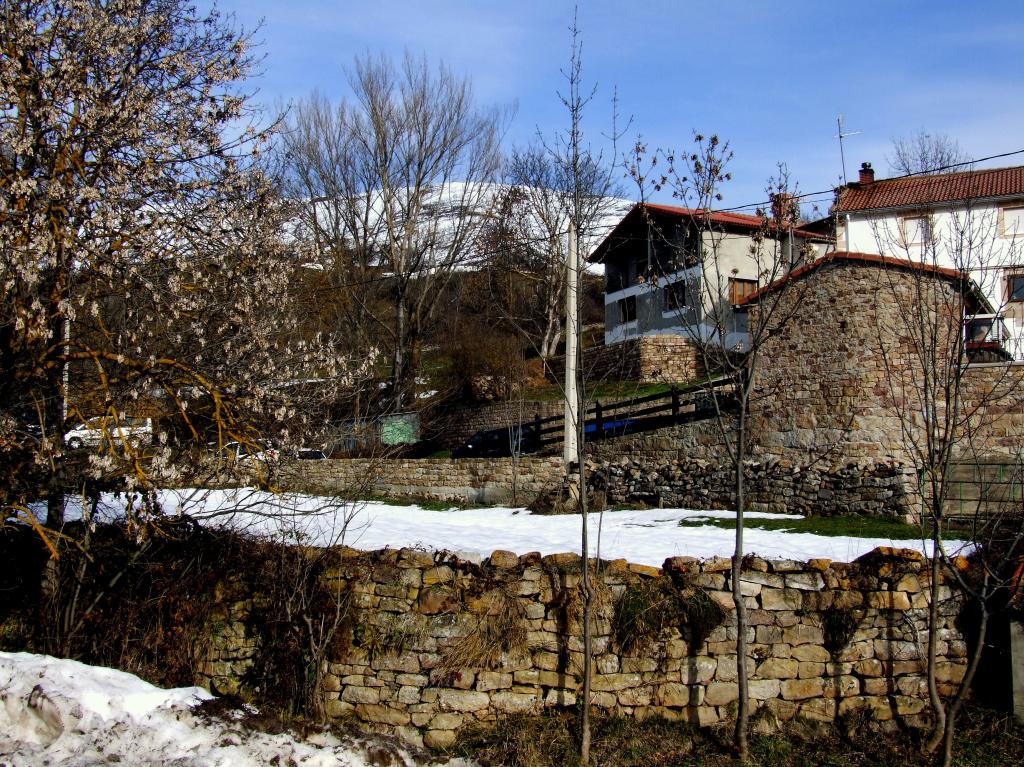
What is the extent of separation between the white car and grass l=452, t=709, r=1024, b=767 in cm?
371

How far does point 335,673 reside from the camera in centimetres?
691

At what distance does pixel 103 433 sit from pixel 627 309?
1005 inches

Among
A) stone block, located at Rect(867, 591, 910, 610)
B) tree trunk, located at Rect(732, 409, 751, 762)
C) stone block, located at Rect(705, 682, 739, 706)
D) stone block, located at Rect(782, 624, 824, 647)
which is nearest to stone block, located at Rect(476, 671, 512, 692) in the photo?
stone block, located at Rect(705, 682, 739, 706)

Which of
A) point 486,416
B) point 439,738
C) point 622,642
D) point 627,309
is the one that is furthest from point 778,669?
point 627,309

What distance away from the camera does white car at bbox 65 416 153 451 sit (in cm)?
640

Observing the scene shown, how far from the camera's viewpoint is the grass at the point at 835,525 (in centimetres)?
1052

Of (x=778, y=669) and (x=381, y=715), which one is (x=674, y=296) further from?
(x=381, y=715)

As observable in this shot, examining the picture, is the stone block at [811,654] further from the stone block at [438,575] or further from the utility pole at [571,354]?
the utility pole at [571,354]

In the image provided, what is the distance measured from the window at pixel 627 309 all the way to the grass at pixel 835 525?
18057mm

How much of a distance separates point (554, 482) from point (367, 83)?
61.3 feet

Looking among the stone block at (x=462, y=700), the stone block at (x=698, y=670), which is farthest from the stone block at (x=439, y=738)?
the stone block at (x=698, y=670)

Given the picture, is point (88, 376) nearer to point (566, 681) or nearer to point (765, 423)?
point (566, 681)

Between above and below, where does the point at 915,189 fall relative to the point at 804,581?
above

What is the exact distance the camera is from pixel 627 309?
30469 mm
